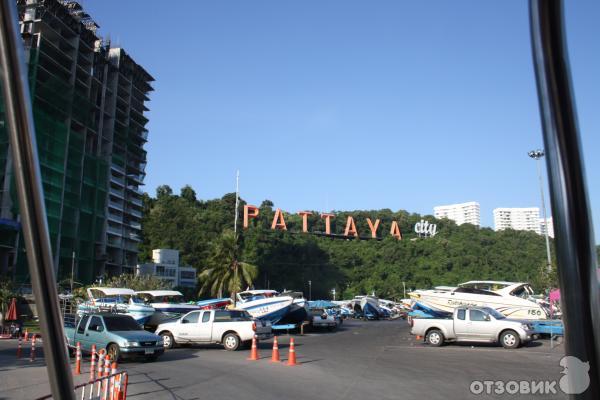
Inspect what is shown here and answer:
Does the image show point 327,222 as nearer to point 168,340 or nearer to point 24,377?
point 168,340

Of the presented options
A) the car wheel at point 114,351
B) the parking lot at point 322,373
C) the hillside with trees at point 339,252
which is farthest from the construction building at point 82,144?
the parking lot at point 322,373

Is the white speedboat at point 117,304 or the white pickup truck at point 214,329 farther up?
the white speedboat at point 117,304

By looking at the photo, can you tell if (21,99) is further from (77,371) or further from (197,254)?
(197,254)

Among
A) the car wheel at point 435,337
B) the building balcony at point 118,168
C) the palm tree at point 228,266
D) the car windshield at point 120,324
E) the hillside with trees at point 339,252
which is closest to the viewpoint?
the car windshield at point 120,324

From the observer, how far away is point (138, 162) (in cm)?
11288

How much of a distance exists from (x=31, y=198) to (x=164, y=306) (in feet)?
102

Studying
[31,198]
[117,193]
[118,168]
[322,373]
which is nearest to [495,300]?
[322,373]

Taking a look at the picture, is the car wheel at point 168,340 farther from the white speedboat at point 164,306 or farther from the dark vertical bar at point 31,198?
the dark vertical bar at point 31,198

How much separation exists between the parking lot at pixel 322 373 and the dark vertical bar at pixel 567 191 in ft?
32.0

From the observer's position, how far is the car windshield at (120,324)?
58.9ft

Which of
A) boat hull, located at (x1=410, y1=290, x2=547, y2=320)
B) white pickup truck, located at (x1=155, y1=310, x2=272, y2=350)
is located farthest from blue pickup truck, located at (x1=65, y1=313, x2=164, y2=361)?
boat hull, located at (x1=410, y1=290, x2=547, y2=320)

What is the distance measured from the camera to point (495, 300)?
31438 millimetres

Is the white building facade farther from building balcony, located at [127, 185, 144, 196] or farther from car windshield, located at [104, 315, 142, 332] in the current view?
car windshield, located at [104, 315, 142, 332]

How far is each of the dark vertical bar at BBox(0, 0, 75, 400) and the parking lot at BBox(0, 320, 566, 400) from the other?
9.80 metres
